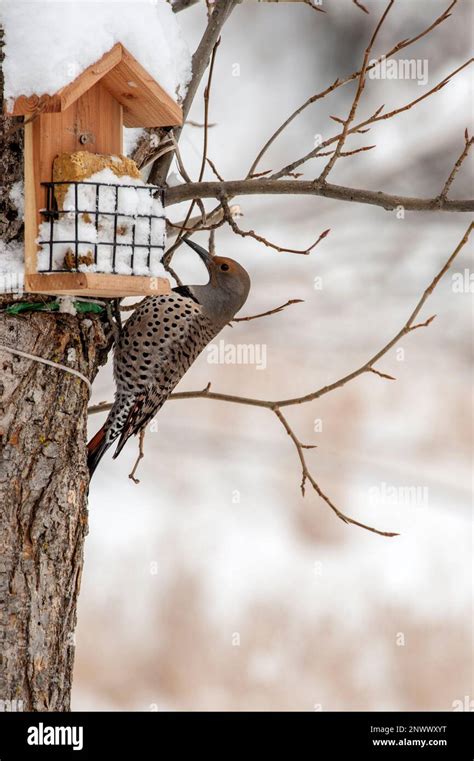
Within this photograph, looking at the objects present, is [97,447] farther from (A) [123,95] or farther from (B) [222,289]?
(A) [123,95]

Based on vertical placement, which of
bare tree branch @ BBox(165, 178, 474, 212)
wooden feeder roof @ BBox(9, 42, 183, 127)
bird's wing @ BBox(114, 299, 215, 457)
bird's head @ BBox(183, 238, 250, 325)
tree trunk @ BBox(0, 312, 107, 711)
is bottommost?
tree trunk @ BBox(0, 312, 107, 711)

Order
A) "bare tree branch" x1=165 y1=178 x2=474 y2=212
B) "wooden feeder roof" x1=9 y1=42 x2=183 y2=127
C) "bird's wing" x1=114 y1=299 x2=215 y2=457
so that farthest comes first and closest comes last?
"bird's wing" x1=114 y1=299 x2=215 y2=457
"bare tree branch" x1=165 y1=178 x2=474 y2=212
"wooden feeder roof" x1=9 y1=42 x2=183 y2=127

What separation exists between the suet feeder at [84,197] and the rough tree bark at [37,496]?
0.10m

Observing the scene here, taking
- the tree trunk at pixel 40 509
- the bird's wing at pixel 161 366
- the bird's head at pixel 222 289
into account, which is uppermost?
the bird's head at pixel 222 289

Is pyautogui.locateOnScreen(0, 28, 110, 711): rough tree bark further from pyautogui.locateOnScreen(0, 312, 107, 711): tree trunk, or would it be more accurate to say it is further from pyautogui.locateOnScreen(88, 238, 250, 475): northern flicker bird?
pyautogui.locateOnScreen(88, 238, 250, 475): northern flicker bird

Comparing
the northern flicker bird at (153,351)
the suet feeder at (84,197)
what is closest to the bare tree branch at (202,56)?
the northern flicker bird at (153,351)

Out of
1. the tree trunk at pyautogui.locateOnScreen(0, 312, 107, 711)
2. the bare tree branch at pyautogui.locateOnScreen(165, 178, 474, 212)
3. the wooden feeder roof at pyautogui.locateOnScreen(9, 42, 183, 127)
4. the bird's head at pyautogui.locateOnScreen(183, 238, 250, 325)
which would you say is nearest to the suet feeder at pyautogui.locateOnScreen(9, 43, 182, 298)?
the wooden feeder roof at pyautogui.locateOnScreen(9, 42, 183, 127)

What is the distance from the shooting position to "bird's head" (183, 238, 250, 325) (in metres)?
3.14

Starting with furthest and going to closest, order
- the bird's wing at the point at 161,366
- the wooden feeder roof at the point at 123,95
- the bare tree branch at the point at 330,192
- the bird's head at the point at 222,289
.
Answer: the bird's head at the point at 222,289 < the bird's wing at the point at 161,366 < the bare tree branch at the point at 330,192 < the wooden feeder roof at the point at 123,95

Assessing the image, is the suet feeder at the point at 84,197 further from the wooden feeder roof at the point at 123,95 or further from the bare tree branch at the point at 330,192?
the bare tree branch at the point at 330,192

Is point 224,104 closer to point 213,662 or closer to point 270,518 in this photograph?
point 270,518

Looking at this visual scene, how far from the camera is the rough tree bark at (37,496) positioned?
2.17 metres

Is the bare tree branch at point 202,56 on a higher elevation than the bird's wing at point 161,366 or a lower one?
→ higher

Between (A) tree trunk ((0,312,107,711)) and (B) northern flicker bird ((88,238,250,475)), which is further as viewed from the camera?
(B) northern flicker bird ((88,238,250,475))
